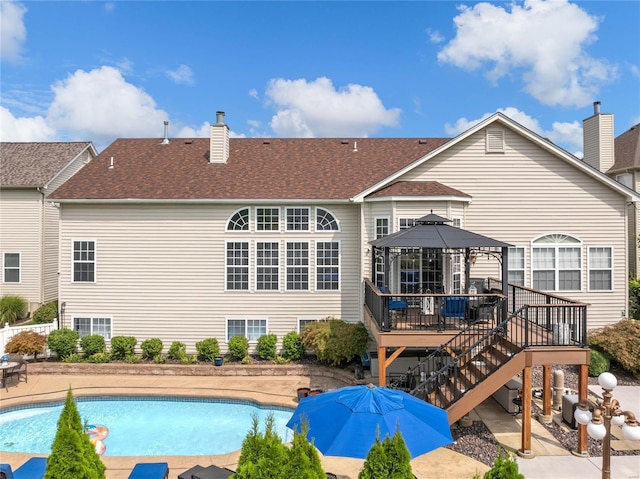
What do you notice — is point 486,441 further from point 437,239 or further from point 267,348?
point 267,348

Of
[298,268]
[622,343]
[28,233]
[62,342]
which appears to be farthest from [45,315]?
[622,343]

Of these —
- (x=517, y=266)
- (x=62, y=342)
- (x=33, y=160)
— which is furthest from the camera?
(x=33, y=160)

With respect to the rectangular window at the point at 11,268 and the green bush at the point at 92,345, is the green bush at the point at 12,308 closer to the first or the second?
the rectangular window at the point at 11,268

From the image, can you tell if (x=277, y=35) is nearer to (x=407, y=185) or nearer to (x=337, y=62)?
(x=337, y=62)

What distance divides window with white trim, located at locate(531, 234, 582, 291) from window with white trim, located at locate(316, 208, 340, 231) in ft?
23.4

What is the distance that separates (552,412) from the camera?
34.5 ft

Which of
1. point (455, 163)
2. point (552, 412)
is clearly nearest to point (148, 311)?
point (455, 163)

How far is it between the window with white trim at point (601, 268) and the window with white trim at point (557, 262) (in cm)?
46

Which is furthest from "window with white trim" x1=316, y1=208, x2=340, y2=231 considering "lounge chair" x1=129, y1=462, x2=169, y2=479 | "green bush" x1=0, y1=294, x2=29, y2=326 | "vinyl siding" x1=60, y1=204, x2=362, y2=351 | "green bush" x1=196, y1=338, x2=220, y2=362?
"green bush" x1=0, y1=294, x2=29, y2=326

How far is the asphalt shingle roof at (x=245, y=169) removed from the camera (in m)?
15.8

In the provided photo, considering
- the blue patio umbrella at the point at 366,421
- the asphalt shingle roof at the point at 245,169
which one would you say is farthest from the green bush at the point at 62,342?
the blue patio umbrella at the point at 366,421

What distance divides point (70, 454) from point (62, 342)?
34.7 feet

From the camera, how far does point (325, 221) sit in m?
15.7

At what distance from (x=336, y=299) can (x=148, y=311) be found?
282 inches
